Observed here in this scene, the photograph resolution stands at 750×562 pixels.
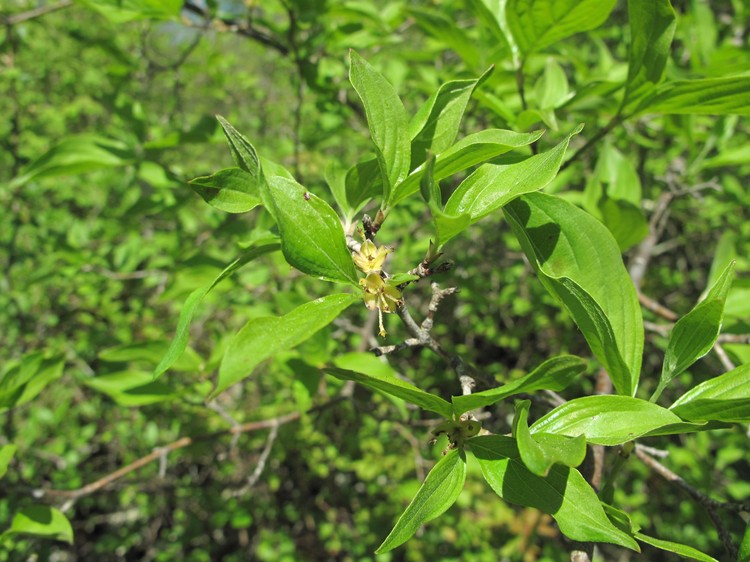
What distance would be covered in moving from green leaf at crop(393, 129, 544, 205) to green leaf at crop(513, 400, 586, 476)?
0.96 feet

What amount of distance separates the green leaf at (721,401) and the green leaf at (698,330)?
0.04 meters

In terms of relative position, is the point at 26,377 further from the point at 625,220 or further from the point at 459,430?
the point at 625,220

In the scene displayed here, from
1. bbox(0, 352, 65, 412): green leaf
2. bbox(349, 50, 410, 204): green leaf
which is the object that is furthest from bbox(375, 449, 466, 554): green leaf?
bbox(0, 352, 65, 412): green leaf

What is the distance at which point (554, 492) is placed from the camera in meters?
0.59

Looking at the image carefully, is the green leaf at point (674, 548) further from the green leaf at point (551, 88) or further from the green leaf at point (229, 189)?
the green leaf at point (551, 88)

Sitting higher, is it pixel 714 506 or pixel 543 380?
pixel 543 380

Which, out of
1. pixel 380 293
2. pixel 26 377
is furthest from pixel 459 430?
pixel 26 377

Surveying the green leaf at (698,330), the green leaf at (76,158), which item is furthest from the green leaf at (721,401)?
the green leaf at (76,158)

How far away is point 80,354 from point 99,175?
1.20 metres

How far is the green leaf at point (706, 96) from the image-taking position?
772 mm

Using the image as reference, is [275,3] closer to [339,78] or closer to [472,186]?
[339,78]

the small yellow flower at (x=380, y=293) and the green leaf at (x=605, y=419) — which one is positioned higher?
the small yellow flower at (x=380, y=293)

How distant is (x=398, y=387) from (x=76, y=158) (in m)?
1.18

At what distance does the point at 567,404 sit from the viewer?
631 mm
